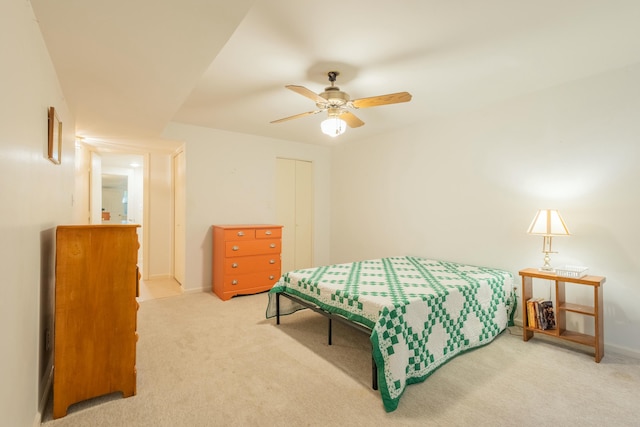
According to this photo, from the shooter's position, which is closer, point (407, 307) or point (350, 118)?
point (407, 307)

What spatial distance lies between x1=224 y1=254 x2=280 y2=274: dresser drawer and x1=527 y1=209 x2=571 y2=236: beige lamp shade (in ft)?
10.2

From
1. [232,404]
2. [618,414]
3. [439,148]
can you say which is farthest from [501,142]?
[232,404]

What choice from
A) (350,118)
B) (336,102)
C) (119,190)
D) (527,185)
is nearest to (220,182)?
(350,118)

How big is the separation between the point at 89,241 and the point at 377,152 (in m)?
3.88

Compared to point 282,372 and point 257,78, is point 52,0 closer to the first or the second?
point 257,78

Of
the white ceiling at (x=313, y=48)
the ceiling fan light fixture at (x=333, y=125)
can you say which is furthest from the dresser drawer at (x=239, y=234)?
the ceiling fan light fixture at (x=333, y=125)

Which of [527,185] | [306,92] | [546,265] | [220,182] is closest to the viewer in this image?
[306,92]

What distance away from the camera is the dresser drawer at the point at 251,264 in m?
4.01

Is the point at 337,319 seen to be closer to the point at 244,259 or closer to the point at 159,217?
the point at 244,259

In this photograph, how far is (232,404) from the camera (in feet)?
6.03

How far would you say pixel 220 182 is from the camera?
4469 mm

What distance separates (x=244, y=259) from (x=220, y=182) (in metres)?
1.22

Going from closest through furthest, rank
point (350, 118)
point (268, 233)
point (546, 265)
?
point (546, 265) < point (350, 118) < point (268, 233)

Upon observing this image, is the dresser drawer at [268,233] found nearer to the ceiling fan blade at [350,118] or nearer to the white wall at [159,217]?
the white wall at [159,217]
